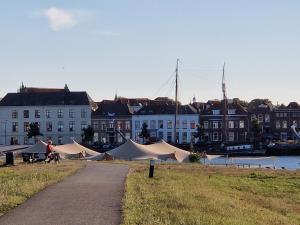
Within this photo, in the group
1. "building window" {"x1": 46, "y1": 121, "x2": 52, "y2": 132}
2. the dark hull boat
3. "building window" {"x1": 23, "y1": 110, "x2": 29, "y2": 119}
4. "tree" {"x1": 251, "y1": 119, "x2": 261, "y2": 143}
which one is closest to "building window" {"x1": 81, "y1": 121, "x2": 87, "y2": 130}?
"building window" {"x1": 46, "y1": 121, "x2": 52, "y2": 132}

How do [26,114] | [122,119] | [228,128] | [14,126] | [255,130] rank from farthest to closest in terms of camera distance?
[14,126]
[26,114]
[122,119]
[228,128]
[255,130]

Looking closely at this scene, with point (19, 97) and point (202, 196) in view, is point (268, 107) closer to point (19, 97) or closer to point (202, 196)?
point (19, 97)

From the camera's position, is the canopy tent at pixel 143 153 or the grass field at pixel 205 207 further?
the canopy tent at pixel 143 153

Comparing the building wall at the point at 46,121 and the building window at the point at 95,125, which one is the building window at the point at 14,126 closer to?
the building wall at the point at 46,121

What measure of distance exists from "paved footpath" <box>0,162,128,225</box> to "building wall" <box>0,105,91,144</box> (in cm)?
12863

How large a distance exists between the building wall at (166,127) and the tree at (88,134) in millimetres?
10442

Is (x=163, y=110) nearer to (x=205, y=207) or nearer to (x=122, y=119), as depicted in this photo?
(x=122, y=119)

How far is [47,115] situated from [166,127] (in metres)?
28.1

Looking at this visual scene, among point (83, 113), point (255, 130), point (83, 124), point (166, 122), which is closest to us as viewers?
point (255, 130)

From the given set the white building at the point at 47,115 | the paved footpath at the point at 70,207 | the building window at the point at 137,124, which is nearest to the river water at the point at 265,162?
the building window at the point at 137,124

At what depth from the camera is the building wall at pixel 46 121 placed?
154000mm

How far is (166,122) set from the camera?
503 feet

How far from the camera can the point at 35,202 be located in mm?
20203

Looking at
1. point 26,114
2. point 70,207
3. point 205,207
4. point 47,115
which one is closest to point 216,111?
point 47,115
